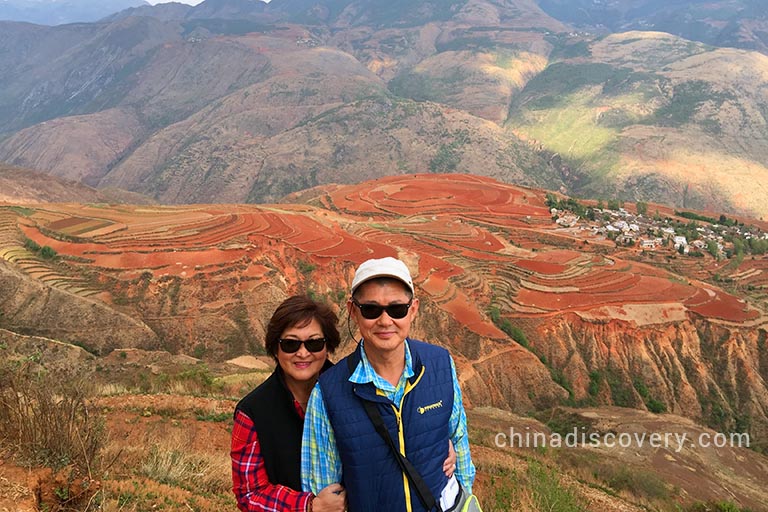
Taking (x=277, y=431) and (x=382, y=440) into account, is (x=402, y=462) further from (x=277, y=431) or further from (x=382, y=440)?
(x=277, y=431)

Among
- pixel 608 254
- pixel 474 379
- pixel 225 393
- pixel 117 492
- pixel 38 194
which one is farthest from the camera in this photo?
pixel 38 194

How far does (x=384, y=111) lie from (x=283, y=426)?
96.1 meters

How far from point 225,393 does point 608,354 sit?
23.7 metres

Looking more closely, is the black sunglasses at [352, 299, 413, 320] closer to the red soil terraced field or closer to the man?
the man

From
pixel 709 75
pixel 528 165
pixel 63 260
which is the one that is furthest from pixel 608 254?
pixel 709 75

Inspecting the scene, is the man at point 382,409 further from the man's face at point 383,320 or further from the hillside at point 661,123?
the hillside at point 661,123

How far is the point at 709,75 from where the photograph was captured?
341ft

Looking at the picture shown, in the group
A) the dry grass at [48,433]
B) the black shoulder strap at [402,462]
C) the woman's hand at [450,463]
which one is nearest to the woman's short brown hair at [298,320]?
the black shoulder strap at [402,462]

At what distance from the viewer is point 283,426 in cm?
287

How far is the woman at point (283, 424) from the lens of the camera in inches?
107

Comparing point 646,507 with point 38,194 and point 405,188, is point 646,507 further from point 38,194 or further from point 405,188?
point 38,194

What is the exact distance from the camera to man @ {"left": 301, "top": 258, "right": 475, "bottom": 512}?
2479 millimetres

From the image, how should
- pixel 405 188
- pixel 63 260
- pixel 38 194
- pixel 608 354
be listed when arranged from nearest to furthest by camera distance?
pixel 63 260 → pixel 608 354 → pixel 38 194 → pixel 405 188

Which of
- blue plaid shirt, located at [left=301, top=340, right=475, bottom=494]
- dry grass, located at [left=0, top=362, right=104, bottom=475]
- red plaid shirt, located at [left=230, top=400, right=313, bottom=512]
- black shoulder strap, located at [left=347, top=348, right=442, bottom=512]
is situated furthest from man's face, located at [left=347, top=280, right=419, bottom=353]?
dry grass, located at [left=0, top=362, right=104, bottom=475]
